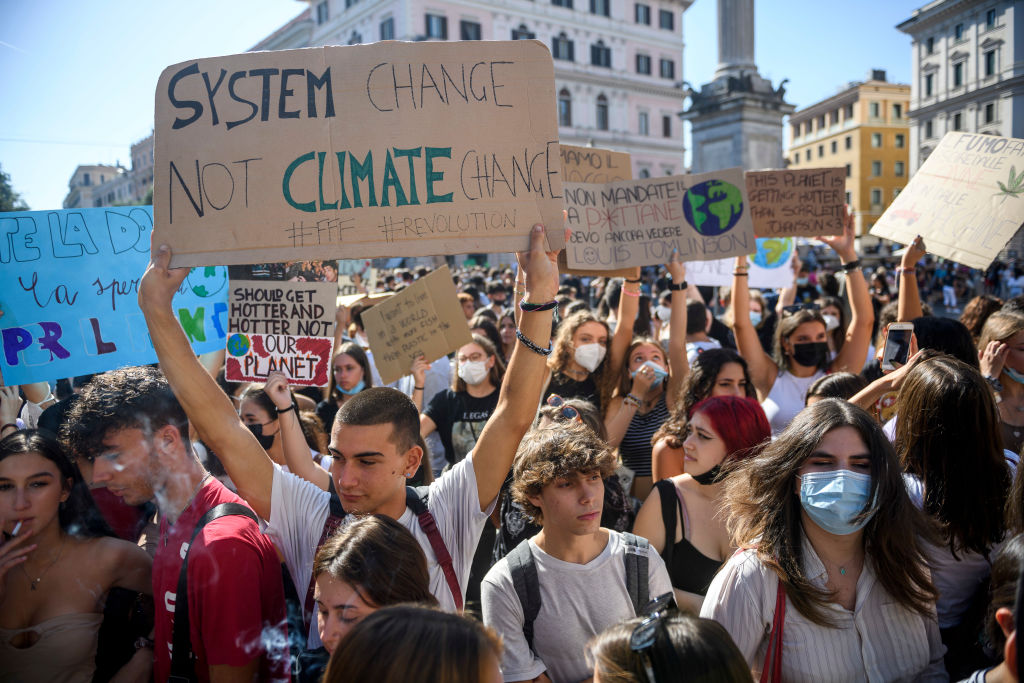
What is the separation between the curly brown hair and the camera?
7.55 feet

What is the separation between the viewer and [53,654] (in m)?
2.02

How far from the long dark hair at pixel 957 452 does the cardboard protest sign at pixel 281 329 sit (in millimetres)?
2771

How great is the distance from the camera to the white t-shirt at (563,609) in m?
2.14

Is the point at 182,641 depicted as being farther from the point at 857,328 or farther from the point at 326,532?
the point at 857,328

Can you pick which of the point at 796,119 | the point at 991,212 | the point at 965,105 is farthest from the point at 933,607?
the point at 796,119

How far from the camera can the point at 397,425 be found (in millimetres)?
2230

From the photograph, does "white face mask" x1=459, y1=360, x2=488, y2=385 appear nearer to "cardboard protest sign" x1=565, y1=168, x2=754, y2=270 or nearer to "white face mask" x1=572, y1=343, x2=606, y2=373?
"white face mask" x1=572, y1=343, x2=606, y2=373

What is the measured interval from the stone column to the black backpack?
18233 millimetres

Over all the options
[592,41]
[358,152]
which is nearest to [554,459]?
[358,152]

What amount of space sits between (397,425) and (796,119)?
78.9 meters

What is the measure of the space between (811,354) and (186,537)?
12.3 ft

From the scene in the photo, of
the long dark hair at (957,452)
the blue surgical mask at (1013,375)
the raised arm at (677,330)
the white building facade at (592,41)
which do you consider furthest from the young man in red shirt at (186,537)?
the white building facade at (592,41)

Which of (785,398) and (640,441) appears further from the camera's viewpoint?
(785,398)

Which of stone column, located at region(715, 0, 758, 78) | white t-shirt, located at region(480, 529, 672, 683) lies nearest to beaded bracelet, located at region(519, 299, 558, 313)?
white t-shirt, located at region(480, 529, 672, 683)
